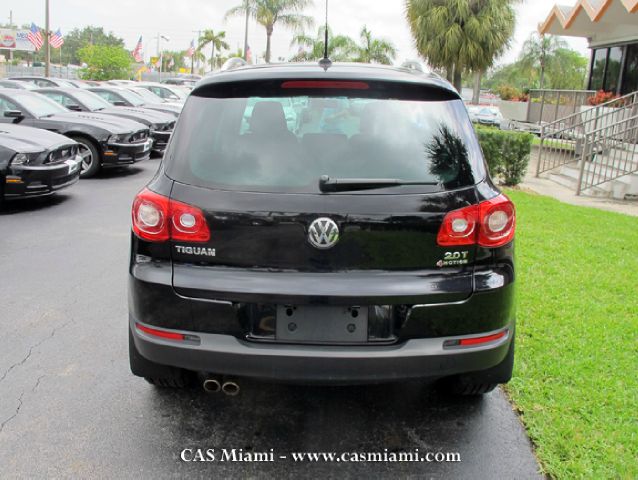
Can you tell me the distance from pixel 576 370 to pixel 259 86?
8.37 ft

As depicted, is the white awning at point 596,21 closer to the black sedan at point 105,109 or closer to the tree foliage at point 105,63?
the black sedan at point 105,109

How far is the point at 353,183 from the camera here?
2646mm

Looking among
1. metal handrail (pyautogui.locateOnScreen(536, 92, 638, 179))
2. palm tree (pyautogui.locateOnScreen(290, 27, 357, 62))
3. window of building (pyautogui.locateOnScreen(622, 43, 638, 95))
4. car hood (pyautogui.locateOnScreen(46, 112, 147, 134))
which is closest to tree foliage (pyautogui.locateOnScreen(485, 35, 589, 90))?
palm tree (pyautogui.locateOnScreen(290, 27, 357, 62))

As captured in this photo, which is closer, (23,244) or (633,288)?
(633,288)

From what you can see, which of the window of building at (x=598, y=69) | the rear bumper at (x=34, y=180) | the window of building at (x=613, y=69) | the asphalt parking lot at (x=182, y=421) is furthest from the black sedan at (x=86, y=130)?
the window of building at (x=598, y=69)

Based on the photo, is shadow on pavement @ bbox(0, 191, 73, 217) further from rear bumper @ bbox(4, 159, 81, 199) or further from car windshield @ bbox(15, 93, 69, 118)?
car windshield @ bbox(15, 93, 69, 118)

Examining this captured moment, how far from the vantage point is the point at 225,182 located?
271 cm

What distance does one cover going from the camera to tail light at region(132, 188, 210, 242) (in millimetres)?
2662

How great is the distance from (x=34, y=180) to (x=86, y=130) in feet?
10.5

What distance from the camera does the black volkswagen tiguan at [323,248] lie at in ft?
8.62

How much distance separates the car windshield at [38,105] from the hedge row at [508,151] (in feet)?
26.7

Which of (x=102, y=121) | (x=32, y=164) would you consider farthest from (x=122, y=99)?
(x=32, y=164)

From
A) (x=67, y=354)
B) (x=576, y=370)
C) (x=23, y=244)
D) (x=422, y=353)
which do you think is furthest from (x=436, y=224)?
(x=23, y=244)

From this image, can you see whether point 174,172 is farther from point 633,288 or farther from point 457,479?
point 633,288
